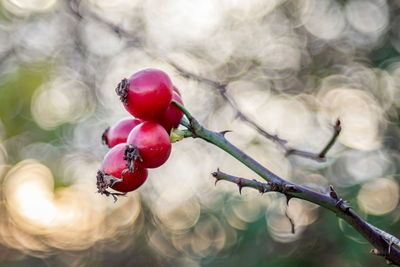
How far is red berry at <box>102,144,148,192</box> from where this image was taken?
1.40m

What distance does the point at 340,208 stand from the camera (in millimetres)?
1126

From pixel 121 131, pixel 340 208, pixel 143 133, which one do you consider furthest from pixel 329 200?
pixel 121 131

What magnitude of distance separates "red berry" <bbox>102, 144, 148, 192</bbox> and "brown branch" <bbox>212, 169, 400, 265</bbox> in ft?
1.29

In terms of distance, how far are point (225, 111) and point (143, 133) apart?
7114 millimetres

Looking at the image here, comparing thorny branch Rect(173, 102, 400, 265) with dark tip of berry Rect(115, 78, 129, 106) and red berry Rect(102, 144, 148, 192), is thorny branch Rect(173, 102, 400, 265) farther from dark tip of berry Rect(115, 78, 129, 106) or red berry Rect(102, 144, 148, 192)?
dark tip of berry Rect(115, 78, 129, 106)

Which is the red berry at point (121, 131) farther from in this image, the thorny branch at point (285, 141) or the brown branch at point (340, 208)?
the brown branch at point (340, 208)

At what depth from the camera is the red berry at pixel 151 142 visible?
137 cm

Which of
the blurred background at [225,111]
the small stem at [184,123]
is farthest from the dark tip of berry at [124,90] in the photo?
the blurred background at [225,111]

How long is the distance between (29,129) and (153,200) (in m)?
5.72

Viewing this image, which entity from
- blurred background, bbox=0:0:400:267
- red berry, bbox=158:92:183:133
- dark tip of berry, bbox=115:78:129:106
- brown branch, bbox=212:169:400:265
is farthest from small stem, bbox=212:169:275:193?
blurred background, bbox=0:0:400:267

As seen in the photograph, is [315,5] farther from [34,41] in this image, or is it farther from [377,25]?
[34,41]

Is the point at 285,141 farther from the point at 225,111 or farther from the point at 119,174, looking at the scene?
the point at 225,111

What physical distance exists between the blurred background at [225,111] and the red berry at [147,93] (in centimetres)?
335

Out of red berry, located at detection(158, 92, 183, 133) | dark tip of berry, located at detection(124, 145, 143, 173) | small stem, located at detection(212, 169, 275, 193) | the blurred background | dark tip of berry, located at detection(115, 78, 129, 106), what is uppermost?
small stem, located at detection(212, 169, 275, 193)
